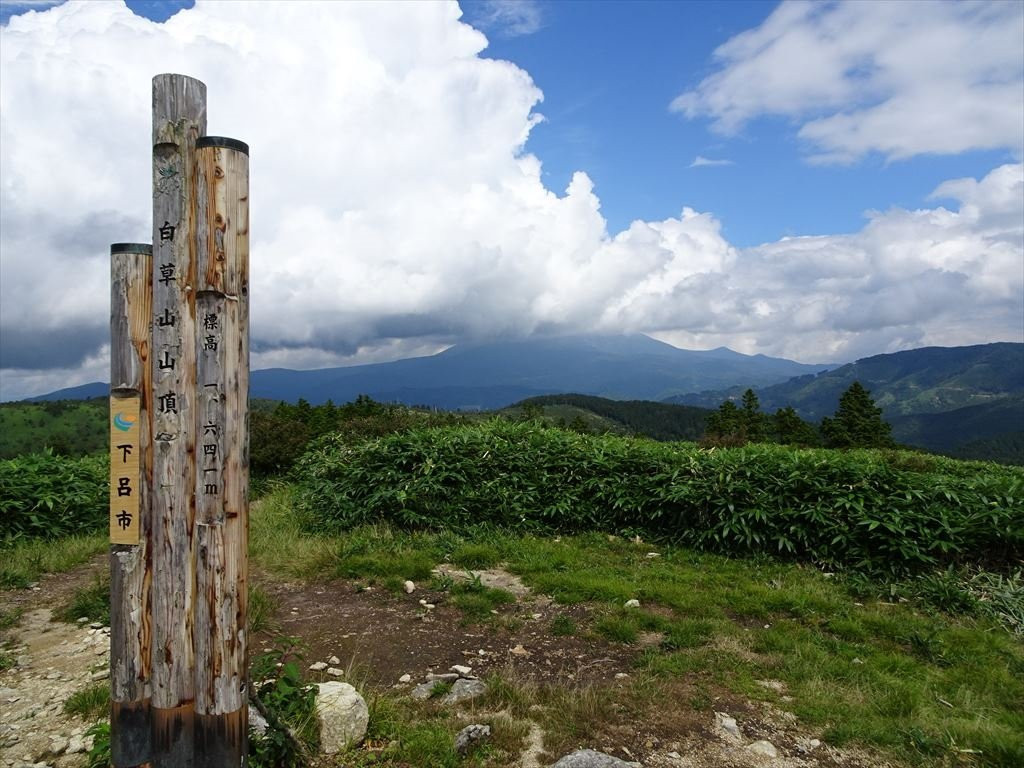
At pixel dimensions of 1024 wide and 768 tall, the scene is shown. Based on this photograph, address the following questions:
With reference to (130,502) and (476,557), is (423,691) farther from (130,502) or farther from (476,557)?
(476,557)

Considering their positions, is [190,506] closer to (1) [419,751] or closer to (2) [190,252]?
(2) [190,252]

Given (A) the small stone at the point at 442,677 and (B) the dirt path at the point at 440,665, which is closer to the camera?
(B) the dirt path at the point at 440,665

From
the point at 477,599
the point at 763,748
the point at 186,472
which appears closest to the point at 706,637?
the point at 763,748

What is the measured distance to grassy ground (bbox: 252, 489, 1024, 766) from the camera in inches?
157

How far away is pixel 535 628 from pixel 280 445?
1069cm

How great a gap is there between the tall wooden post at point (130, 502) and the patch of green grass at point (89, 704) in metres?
1.04

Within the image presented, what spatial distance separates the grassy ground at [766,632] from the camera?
13.1ft

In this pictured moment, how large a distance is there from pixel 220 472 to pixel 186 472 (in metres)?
0.21

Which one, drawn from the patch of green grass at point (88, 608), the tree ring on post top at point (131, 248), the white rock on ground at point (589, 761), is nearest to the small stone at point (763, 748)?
the white rock on ground at point (589, 761)

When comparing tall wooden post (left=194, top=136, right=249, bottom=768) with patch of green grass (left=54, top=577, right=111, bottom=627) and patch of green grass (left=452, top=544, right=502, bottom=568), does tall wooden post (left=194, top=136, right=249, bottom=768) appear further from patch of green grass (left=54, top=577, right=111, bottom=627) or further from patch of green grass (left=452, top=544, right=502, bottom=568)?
patch of green grass (left=452, top=544, right=502, bottom=568)

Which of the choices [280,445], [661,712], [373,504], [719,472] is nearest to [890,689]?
[661,712]

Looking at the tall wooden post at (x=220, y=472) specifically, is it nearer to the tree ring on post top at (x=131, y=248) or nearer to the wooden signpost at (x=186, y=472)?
the wooden signpost at (x=186, y=472)

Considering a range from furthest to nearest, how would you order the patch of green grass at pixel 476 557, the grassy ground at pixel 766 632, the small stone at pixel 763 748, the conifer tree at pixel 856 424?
the conifer tree at pixel 856 424 < the patch of green grass at pixel 476 557 < the grassy ground at pixel 766 632 < the small stone at pixel 763 748

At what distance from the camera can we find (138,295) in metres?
3.36
